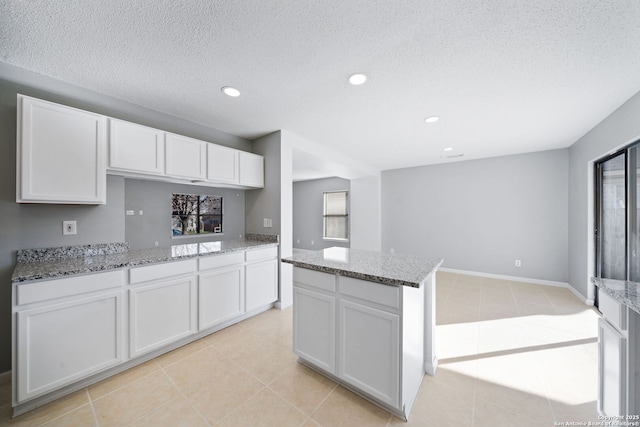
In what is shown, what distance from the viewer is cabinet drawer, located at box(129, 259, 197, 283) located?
197 centimetres

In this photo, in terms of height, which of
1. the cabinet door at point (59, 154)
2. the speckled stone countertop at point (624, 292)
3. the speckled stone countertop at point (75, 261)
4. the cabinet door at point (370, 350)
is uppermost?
the cabinet door at point (59, 154)

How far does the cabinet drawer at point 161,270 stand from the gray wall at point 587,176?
4549mm

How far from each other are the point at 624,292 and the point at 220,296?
3037 mm

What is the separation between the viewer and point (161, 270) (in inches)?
83.2

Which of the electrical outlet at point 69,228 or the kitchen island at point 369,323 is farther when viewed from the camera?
the electrical outlet at point 69,228

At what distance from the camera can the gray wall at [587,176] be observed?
95.8 inches

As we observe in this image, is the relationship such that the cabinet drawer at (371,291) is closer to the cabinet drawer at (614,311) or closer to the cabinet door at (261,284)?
the cabinet drawer at (614,311)

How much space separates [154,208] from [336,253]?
2.28 m

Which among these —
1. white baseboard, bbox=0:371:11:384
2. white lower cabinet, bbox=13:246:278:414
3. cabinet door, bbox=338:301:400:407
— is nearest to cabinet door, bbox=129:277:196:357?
white lower cabinet, bbox=13:246:278:414

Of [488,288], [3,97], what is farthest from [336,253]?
[488,288]

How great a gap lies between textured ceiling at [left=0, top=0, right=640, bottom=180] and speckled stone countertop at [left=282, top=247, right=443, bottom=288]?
1535 mm

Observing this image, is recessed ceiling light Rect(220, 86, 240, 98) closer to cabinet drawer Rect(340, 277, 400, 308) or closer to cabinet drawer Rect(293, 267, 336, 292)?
cabinet drawer Rect(293, 267, 336, 292)

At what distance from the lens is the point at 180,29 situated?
1.47m

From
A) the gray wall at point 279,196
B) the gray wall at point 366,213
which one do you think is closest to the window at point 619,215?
the gray wall at point 366,213
